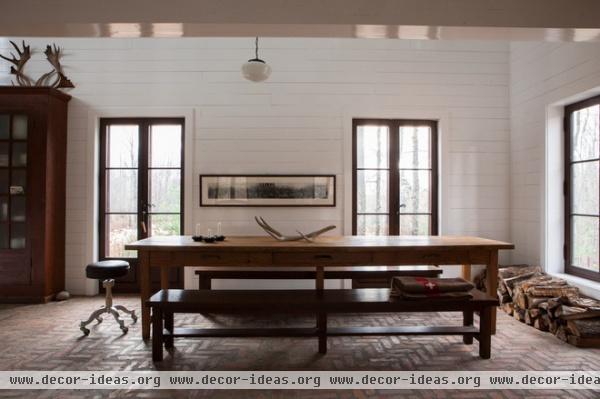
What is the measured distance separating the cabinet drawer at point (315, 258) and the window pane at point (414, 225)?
7.46ft

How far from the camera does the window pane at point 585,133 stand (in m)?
4.21

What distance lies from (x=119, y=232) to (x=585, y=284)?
584cm

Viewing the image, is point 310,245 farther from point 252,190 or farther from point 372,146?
point 372,146

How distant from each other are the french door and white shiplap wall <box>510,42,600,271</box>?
15.3 ft

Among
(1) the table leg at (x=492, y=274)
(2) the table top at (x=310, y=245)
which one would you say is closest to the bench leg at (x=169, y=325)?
(2) the table top at (x=310, y=245)

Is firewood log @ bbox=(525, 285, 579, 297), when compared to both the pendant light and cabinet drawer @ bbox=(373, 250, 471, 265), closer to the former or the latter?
cabinet drawer @ bbox=(373, 250, 471, 265)

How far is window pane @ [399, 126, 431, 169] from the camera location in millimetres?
5547

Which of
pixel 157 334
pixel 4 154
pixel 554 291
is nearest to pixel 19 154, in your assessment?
pixel 4 154

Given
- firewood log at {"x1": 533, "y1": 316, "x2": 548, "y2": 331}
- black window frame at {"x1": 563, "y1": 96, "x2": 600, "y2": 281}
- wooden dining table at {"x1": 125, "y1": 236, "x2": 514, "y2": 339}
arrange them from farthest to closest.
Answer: black window frame at {"x1": 563, "y1": 96, "x2": 600, "y2": 281}, firewood log at {"x1": 533, "y1": 316, "x2": 548, "y2": 331}, wooden dining table at {"x1": 125, "y1": 236, "x2": 514, "y2": 339}

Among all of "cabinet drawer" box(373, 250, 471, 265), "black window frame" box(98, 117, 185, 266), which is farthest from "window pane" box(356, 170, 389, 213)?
"black window frame" box(98, 117, 185, 266)

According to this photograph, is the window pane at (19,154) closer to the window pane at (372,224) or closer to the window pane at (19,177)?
the window pane at (19,177)

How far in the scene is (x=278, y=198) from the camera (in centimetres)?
533

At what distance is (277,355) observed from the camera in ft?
10.7

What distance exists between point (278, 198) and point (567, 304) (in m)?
3.46
